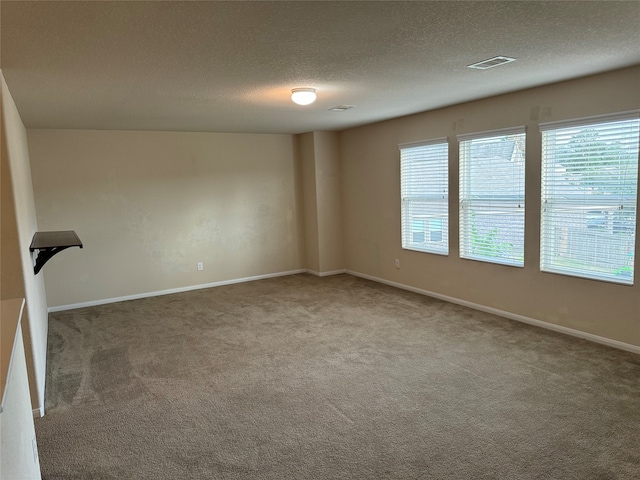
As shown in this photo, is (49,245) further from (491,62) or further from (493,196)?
(493,196)

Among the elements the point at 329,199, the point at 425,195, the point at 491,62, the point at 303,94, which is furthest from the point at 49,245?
Result: the point at 329,199

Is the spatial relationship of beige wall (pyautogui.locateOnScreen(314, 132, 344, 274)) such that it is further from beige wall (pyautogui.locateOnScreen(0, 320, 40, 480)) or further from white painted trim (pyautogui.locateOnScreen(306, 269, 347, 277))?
beige wall (pyautogui.locateOnScreen(0, 320, 40, 480))

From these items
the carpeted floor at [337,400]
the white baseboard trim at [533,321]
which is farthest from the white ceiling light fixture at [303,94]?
the white baseboard trim at [533,321]

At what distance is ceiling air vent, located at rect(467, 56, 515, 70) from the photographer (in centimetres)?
310

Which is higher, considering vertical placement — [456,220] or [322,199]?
[322,199]

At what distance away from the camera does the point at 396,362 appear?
3691 millimetres

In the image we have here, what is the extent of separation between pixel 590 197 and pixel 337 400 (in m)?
2.78

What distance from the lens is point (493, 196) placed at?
15.6ft

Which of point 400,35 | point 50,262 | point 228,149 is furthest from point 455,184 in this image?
point 50,262

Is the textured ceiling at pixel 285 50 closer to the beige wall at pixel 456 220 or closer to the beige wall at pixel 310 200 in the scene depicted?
the beige wall at pixel 456 220

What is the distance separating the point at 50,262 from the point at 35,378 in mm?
3002

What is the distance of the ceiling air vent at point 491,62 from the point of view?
10.2 ft

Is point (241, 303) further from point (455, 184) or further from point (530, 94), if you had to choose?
point (530, 94)

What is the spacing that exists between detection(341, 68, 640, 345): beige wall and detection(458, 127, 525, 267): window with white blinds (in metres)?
0.09
